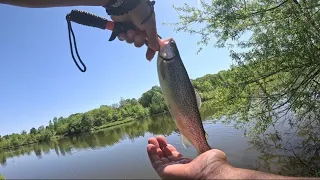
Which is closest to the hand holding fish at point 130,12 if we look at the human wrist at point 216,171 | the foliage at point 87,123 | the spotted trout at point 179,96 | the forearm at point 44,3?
the forearm at point 44,3

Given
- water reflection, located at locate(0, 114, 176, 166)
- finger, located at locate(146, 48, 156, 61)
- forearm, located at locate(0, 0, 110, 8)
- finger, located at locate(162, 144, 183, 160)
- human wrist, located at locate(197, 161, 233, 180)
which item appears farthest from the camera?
water reflection, located at locate(0, 114, 176, 166)

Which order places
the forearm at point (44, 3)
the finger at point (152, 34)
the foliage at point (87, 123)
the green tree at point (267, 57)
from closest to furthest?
the forearm at point (44, 3) < the finger at point (152, 34) < the green tree at point (267, 57) < the foliage at point (87, 123)

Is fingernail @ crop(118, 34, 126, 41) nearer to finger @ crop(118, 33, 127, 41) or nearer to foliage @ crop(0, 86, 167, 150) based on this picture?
finger @ crop(118, 33, 127, 41)

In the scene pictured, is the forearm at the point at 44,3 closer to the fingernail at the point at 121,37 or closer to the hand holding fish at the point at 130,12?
the hand holding fish at the point at 130,12

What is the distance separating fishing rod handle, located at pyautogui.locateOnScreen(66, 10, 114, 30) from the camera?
257 centimetres

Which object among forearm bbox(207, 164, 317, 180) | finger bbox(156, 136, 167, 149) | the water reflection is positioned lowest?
the water reflection

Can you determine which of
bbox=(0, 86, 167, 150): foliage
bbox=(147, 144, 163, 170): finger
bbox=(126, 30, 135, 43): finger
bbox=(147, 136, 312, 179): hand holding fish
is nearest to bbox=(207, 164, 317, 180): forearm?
bbox=(147, 136, 312, 179): hand holding fish

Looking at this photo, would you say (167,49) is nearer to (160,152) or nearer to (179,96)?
(179,96)

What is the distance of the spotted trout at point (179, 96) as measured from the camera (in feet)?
9.11

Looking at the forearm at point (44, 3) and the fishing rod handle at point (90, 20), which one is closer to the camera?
the forearm at point (44, 3)

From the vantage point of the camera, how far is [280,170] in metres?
14.7

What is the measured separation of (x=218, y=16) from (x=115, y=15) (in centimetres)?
1011

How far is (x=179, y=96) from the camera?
9.31 feet

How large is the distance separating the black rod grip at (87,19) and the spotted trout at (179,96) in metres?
0.61
